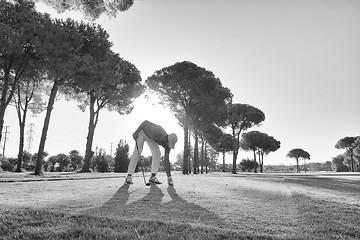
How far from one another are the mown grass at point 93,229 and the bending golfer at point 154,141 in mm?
4169

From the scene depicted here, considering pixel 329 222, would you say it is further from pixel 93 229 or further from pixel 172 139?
pixel 172 139

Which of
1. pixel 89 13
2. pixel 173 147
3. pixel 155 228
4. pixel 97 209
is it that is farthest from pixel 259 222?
pixel 89 13

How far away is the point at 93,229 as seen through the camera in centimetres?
227

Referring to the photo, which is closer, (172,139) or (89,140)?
(172,139)

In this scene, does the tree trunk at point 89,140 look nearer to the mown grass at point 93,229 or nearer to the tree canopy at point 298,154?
the mown grass at point 93,229

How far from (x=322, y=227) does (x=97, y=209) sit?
2.52 metres

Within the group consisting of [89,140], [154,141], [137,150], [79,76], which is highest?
[79,76]

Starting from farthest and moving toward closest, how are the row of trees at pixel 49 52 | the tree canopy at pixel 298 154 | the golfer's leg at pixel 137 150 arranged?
the tree canopy at pixel 298 154 → the row of trees at pixel 49 52 → the golfer's leg at pixel 137 150

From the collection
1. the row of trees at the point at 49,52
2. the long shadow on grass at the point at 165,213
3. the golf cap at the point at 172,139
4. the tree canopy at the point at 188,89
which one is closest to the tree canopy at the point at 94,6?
the row of trees at the point at 49,52

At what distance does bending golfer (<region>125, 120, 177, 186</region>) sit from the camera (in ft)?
22.2

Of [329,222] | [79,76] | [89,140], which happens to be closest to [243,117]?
[89,140]

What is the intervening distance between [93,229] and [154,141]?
4728mm

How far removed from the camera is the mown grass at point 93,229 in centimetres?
217

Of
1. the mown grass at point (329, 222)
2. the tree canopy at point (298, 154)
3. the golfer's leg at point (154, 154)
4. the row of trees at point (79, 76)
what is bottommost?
the mown grass at point (329, 222)
